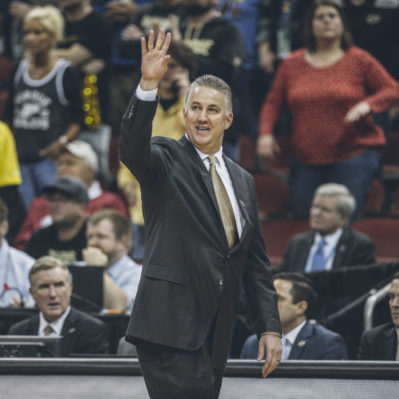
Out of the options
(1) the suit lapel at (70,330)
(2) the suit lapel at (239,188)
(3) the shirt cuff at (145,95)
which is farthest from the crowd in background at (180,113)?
(3) the shirt cuff at (145,95)

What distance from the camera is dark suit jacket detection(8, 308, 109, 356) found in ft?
16.1

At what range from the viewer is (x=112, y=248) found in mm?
6141

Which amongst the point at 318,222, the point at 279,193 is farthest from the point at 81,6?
the point at 318,222

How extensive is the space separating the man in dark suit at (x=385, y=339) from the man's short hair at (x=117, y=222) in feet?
6.40

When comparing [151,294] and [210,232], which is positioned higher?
[210,232]

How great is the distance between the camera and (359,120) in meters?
6.57

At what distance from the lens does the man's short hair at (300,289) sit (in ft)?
16.5

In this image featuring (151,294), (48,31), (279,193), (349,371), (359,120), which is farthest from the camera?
(279,193)

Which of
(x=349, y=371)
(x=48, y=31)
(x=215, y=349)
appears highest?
(x=48, y=31)

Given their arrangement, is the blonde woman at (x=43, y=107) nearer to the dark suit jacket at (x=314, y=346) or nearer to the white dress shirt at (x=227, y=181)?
the dark suit jacket at (x=314, y=346)

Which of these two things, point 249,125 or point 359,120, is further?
point 249,125

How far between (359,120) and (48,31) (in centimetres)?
239

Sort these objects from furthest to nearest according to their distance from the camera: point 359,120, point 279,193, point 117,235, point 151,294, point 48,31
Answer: point 279,193
point 48,31
point 359,120
point 117,235
point 151,294

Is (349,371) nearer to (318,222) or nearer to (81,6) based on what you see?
(318,222)
